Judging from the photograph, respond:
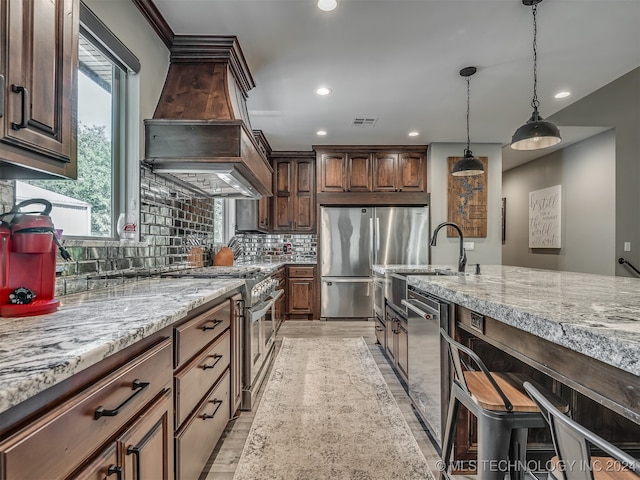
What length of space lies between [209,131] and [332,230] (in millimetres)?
2977

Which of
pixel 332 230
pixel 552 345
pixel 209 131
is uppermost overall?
pixel 209 131

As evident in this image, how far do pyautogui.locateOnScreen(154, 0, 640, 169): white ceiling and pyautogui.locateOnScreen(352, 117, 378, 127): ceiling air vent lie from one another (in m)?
0.09

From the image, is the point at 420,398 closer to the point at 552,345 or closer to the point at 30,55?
the point at 552,345

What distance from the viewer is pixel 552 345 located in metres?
0.92

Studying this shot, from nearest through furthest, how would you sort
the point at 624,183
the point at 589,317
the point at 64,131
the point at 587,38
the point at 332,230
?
the point at 589,317
the point at 64,131
the point at 587,38
the point at 624,183
the point at 332,230

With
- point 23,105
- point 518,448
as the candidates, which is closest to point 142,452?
point 23,105

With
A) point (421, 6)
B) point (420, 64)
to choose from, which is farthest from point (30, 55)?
point (420, 64)

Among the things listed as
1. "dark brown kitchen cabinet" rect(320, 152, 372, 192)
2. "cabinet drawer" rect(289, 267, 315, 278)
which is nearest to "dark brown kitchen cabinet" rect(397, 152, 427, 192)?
"dark brown kitchen cabinet" rect(320, 152, 372, 192)

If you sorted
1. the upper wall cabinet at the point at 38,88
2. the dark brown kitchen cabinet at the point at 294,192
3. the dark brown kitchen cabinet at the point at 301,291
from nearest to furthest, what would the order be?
1. the upper wall cabinet at the point at 38,88
2. the dark brown kitchen cabinet at the point at 301,291
3. the dark brown kitchen cabinet at the point at 294,192

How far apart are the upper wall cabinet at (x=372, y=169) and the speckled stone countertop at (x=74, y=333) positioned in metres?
3.82

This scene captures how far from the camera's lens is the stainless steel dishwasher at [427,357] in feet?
5.61

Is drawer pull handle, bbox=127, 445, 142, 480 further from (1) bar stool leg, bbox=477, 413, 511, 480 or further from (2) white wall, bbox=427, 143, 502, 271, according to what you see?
(2) white wall, bbox=427, 143, 502, 271

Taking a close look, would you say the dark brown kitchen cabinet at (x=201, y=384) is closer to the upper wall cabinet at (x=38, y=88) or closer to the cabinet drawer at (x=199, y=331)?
the cabinet drawer at (x=199, y=331)

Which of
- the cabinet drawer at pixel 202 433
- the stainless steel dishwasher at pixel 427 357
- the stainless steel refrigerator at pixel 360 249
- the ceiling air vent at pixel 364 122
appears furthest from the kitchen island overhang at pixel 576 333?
the stainless steel refrigerator at pixel 360 249
